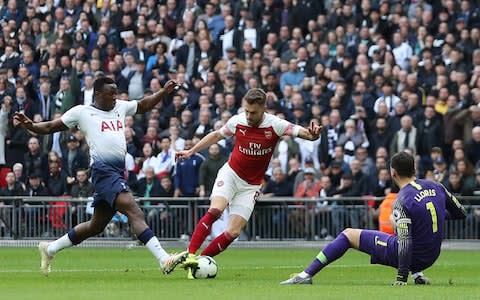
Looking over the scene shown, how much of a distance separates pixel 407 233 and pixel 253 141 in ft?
12.3

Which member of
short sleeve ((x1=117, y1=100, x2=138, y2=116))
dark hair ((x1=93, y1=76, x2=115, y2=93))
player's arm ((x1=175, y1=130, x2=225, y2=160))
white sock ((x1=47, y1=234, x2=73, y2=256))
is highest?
dark hair ((x1=93, y1=76, x2=115, y2=93))

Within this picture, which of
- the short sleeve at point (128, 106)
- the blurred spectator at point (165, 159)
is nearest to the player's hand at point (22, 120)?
the short sleeve at point (128, 106)

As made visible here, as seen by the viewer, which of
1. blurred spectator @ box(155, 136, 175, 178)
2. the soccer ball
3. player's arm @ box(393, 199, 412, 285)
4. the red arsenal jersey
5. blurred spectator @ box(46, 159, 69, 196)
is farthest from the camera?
blurred spectator @ box(46, 159, 69, 196)

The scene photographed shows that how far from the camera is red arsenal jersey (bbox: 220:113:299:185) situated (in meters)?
18.5

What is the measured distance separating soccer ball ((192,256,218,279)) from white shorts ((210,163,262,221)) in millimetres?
1227

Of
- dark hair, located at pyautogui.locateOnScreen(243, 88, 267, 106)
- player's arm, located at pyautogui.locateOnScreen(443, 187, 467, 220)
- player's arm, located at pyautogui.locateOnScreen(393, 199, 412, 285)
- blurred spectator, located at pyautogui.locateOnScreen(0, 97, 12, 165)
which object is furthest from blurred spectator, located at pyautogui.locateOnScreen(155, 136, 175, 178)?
player's arm, located at pyautogui.locateOnScreen(393, 199, 412, 285)

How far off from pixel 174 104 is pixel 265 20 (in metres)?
3.17

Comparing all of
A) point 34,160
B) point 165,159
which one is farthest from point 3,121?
point 165,159

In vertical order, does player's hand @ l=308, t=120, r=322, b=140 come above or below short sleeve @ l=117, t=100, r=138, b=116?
below

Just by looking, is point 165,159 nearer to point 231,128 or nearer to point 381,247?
point 231,128

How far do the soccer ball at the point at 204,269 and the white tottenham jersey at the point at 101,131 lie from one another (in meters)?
1.60

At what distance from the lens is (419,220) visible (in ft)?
50.6

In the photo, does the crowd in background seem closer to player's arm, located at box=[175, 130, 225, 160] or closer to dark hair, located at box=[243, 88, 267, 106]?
player's arm, located at box=[175, 130, 225, 160]

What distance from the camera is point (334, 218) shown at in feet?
94.8
